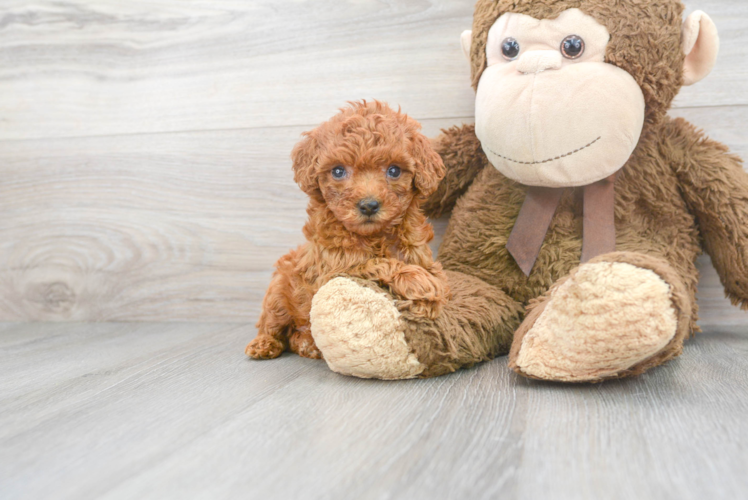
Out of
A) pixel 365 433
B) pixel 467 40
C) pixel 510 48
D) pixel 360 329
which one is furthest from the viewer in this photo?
pixel 467 40

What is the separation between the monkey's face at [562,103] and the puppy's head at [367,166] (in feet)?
0.43

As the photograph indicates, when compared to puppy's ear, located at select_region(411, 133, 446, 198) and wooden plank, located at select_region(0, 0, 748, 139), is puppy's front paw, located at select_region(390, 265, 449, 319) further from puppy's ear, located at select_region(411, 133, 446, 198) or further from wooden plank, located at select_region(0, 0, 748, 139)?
wooden plank, located at select_region(0, 0, 748, 139)

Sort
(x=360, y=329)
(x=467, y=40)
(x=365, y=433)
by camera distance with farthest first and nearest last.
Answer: (x=467, y=40)
(x=360, y=329)
(x=365, y=433)

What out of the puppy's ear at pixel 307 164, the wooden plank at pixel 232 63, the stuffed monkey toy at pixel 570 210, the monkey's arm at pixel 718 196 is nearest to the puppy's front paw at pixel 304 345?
the stuffed monkey toy at pixel 570 210

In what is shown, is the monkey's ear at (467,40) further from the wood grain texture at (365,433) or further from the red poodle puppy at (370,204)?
the wood grain texture at (365,433)

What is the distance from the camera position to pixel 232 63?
4.03 feet

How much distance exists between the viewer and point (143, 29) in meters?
1.26

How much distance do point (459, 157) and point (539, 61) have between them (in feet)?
0.80

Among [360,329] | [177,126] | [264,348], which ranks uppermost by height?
[177,126]

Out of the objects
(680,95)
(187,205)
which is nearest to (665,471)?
(680,95)

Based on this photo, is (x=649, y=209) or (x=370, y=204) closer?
(x=370, y=204)

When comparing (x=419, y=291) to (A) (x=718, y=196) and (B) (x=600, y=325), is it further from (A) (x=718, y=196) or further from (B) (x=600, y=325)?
(A) (x=718, y=196)

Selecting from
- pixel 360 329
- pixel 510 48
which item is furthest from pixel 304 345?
pixel 510 48

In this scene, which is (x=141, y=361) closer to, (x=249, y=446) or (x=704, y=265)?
(x=249, y=446)
